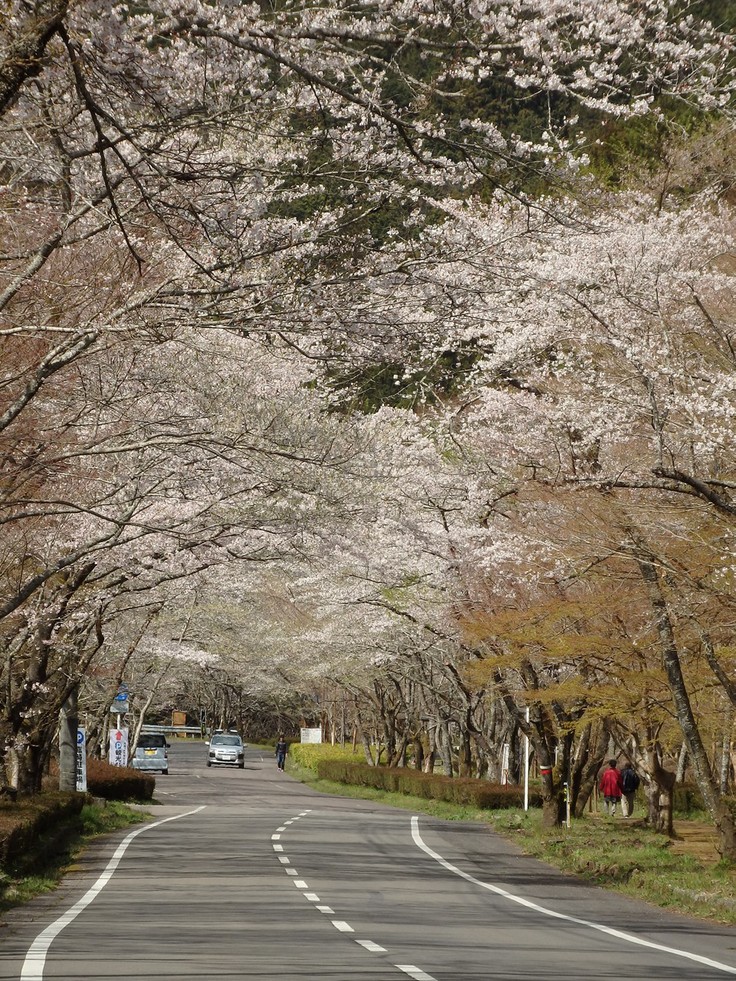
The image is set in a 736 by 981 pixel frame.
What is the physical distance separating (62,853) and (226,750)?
51.1 m

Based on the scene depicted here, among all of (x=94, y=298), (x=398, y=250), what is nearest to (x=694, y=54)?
(x=398, y=250)

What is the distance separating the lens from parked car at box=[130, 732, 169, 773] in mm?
63688

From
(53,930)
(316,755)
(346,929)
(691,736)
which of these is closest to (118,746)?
(316,755)

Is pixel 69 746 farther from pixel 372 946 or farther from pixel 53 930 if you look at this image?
pixel 372 946

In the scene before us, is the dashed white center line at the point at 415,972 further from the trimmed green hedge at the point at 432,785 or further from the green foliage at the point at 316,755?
the green foliage at the point at 316,755

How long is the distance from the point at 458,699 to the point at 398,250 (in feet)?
127

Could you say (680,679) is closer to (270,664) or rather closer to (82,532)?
(82,532)

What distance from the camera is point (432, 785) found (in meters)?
43.0

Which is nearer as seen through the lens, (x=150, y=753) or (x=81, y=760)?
(x=81, y=760)

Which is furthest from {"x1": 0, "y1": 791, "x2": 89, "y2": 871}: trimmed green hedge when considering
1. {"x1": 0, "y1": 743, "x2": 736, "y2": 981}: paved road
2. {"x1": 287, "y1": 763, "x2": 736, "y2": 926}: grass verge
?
{"x1": 287, "y1": 763, "x2": 736, "y2": 926}: grass verge

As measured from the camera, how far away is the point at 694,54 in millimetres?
7625

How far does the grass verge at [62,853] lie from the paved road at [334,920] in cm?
33

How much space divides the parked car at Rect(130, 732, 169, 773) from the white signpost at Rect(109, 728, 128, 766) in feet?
58.3

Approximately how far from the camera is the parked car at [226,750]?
7231cm
